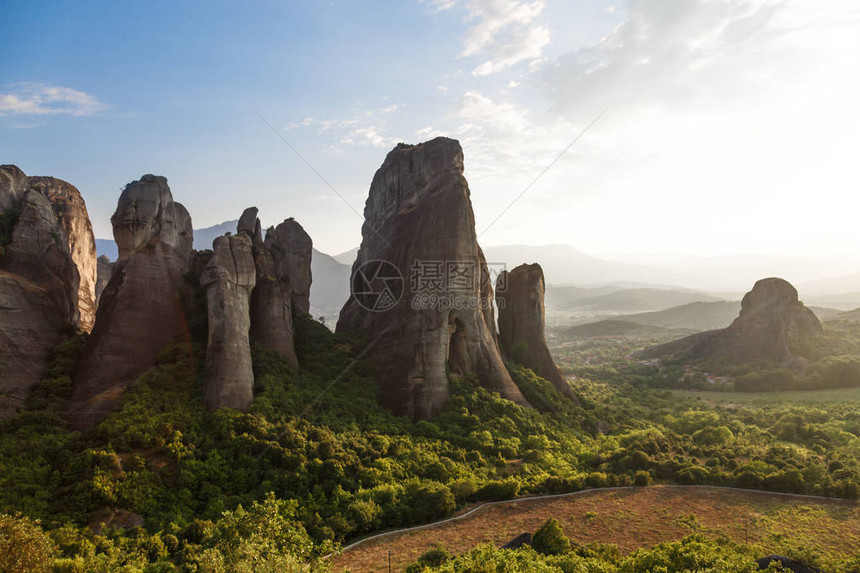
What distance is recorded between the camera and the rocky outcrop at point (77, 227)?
117 feet

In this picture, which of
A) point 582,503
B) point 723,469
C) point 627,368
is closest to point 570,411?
point 723,469

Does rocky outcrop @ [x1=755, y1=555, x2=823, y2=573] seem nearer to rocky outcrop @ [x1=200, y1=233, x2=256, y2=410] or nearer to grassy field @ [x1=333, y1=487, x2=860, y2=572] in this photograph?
grassy field @ [x1=333, y1=487, x2=860, y2=572]

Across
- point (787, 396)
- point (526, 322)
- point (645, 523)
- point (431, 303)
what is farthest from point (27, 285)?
point (787, 396)

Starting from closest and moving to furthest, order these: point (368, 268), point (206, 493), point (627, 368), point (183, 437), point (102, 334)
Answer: point (206, 493) → point (183, 437) → point (102, 334) → point (368, 268) → point (627, 368)

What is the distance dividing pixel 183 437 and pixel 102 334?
9567mm

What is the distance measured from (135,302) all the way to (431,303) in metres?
19.4

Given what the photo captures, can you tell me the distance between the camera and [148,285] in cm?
2736

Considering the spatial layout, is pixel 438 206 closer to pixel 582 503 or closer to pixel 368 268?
pixel 368 268

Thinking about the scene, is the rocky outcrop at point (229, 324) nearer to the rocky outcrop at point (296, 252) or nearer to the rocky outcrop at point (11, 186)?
the rocky outcrop at point (296, 252)

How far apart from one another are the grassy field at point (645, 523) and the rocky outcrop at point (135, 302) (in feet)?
54.5

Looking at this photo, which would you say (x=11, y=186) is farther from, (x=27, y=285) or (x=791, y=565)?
(x=791, y=565)

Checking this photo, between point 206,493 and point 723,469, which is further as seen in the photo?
point 723,469

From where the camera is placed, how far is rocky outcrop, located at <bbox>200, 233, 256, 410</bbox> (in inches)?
950

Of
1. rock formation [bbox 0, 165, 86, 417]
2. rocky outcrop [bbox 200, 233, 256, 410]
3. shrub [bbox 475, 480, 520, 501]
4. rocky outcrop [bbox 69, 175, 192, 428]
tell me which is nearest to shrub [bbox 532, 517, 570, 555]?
shrub [bbox 475, 480, 520, 501]
